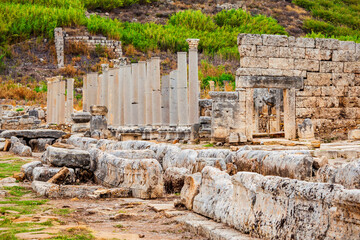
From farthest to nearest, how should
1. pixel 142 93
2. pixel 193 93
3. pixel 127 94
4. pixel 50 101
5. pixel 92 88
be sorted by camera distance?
pixel 50 101
pixel 92 88
pixel 127 94
pixel 142 93
pixel 193 93

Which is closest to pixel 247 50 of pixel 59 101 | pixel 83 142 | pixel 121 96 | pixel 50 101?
pixel 83 142

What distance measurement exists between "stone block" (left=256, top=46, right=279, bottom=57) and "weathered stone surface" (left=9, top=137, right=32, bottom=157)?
25.0 ft

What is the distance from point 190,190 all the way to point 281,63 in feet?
34.3

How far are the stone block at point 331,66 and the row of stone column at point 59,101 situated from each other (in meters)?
14.9

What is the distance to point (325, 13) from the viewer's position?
193ft

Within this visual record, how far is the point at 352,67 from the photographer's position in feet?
57.2

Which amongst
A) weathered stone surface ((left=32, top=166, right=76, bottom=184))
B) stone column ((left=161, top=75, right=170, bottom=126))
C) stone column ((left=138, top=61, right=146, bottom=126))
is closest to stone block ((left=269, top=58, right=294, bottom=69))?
stone column ((left=161, top=75, right=170, bottom=126))

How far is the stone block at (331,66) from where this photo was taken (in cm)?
1714

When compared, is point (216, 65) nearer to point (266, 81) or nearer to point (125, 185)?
point (266, 81)

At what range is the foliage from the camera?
53203mm

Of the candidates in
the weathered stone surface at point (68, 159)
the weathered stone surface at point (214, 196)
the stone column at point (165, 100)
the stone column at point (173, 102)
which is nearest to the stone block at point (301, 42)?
the stone column at point (173, 102)

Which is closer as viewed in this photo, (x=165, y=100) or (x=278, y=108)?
(x=165, y=100)

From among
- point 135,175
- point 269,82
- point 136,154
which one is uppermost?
point 269,82

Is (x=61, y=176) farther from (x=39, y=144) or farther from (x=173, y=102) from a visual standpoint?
(x=39, y=144)
